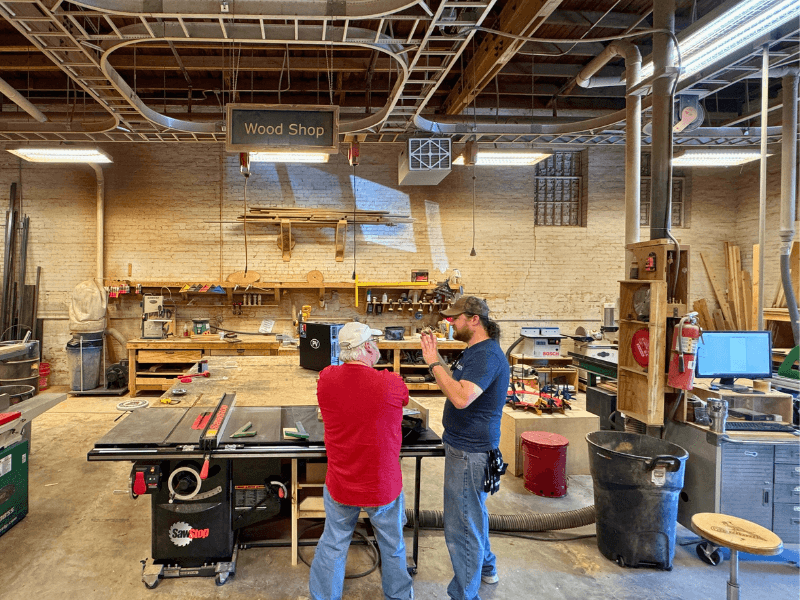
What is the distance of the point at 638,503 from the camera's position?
300cm

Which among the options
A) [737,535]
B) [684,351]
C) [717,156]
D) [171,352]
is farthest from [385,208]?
[737,535]

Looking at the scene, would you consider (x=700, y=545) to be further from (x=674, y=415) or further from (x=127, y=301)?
(x=127, y=301)

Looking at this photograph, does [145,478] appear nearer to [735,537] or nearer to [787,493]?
[735,537]

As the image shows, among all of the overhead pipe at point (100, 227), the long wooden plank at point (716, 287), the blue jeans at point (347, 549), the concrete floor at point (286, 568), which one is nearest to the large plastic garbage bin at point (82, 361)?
the overhead pipe at point (100, 227)

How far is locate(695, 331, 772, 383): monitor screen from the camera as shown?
3.58m

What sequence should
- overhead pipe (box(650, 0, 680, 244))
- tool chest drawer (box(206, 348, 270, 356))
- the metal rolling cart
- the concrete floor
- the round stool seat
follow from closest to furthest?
→ the round stool seat < the concrete floor < the metal rolling cart < overhead pipe (box(650, 0, 680, 244)) < tool chest drawer (box(206, 348, 270, 356))

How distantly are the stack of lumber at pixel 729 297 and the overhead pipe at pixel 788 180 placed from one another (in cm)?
351

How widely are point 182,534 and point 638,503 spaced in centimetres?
286

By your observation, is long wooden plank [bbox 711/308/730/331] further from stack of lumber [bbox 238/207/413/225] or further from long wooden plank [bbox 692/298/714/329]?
stack of lumber [bbox 238/207/413/225]

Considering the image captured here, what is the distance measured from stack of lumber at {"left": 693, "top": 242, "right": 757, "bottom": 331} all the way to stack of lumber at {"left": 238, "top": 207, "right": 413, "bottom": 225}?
231 inches

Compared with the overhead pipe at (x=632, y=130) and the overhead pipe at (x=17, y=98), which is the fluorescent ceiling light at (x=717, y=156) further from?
the overhead pipe at (x=17, y=98)

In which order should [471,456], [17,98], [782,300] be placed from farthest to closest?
[782,300]
[17,98]
[471,456]

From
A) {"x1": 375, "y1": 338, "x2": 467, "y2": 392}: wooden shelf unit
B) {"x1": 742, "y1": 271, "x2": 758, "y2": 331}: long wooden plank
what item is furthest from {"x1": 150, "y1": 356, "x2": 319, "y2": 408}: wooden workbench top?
{"x1": 742, "y1": 271, "x2": 758, "y2": 331}: long wooden plank

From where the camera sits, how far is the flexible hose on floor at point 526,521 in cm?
348
